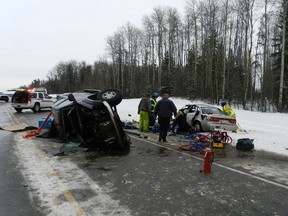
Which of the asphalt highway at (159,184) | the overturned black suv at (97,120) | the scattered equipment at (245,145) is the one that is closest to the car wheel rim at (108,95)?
the overturned black suv at (97,120)

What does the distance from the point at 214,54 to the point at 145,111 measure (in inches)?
1472

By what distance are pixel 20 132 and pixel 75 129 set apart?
15.3ft

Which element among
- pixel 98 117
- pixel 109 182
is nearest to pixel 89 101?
pixel 98 117

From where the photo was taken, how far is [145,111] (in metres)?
13.0

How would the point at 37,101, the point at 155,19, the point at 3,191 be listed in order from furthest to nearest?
the point at 155,19
the point at 37,101
the point at 3,191

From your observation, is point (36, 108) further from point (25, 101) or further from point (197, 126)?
point (197, 126)

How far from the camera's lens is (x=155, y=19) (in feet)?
175

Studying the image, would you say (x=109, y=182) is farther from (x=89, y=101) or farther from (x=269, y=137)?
(x=269, y=137)

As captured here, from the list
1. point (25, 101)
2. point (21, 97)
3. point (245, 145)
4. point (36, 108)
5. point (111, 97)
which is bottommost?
point (245, 145)

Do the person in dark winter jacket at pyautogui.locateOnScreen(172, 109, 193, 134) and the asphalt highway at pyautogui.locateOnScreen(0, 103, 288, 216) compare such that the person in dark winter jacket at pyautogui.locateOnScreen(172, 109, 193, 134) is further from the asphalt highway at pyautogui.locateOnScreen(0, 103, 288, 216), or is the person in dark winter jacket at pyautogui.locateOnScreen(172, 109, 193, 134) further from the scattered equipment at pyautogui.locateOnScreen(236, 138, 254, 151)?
the asphalt highway at pyautogui.locateOnScreen(0, 103, 288, 216)

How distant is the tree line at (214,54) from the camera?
35781 mm

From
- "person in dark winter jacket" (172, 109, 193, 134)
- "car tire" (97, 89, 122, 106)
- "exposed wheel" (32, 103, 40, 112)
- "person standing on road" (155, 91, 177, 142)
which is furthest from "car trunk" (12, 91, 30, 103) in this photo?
"car tire" (97, 89, 122, 106)

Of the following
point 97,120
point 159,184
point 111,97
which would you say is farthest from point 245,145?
point 159,184

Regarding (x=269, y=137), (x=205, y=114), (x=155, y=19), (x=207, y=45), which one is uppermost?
(x=155, y=19)
